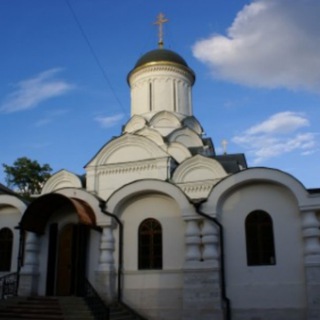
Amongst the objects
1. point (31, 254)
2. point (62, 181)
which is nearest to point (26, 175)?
point (62, 181)

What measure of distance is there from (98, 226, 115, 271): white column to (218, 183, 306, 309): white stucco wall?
3.36m

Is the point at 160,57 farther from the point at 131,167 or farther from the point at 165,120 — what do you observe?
the point at 131,167

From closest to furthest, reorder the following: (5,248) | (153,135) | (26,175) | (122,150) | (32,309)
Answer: (32,309)
(5,248)
(122,150)
(153,135)
(26,175)

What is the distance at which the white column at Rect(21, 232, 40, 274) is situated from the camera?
12790 millimetres

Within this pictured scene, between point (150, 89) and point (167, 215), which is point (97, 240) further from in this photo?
point (150, 89)

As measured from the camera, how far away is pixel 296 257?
10.9 meters

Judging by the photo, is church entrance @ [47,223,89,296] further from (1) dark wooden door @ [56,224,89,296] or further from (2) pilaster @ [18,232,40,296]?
(2) pilaster @ [18,232,40,296]

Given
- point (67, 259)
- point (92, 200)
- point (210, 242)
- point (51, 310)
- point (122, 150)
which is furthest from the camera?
point (122, 150)

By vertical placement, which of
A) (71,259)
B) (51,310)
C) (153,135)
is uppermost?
(153,135)

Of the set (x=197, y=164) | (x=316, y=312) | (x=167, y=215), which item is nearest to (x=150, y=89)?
(x=197, y=164)

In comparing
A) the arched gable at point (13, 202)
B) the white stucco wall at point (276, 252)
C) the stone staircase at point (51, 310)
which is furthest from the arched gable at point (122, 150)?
the stone staircase at point (51, 310)

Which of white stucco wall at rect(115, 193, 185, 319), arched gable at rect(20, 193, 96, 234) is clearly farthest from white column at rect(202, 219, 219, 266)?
arched gable at rect(20, 193, 96, 234)

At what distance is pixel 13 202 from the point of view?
1369 centimetres

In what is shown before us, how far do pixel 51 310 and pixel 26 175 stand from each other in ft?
82.2
